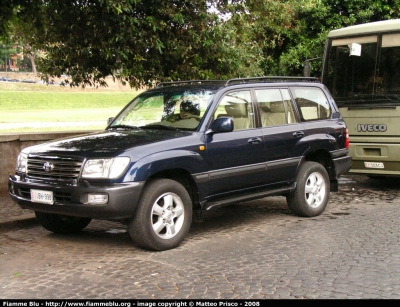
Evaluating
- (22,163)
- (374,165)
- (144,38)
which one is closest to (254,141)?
(22,163)

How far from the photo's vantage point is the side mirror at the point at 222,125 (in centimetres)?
668

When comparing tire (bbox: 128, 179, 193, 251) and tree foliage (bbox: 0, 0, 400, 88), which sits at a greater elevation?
tree foliage (bbox: 0, 0, 400, 88)

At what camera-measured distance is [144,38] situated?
33.3 feet

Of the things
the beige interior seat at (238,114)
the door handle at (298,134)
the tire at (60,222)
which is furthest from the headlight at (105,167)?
the door handle at (298,134)

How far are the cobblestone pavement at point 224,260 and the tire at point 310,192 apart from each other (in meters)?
0.16

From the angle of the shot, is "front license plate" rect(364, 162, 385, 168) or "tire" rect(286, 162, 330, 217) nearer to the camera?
"tire" rect(286, 162, 330, 217)

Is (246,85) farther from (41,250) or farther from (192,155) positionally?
(41,250)

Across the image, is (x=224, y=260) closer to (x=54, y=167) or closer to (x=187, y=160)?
(x=187, y=160)

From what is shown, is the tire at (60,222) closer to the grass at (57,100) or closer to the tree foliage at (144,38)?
the tree foliage at (144,38)

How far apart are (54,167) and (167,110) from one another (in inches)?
65.5

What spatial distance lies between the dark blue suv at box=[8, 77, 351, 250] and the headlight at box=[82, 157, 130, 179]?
1 cm

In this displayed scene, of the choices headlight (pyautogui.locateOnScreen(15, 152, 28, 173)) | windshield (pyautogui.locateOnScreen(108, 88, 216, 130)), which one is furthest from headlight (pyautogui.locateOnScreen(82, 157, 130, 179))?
windshield (pyautogui.locateOnScreen(108, 88, 216, 130))

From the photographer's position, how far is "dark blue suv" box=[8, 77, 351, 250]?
19.9ft

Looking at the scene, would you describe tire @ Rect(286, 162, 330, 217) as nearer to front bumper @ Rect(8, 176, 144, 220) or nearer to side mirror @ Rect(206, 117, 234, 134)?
side mirror @ Rect(206, 117, 234, 134)
